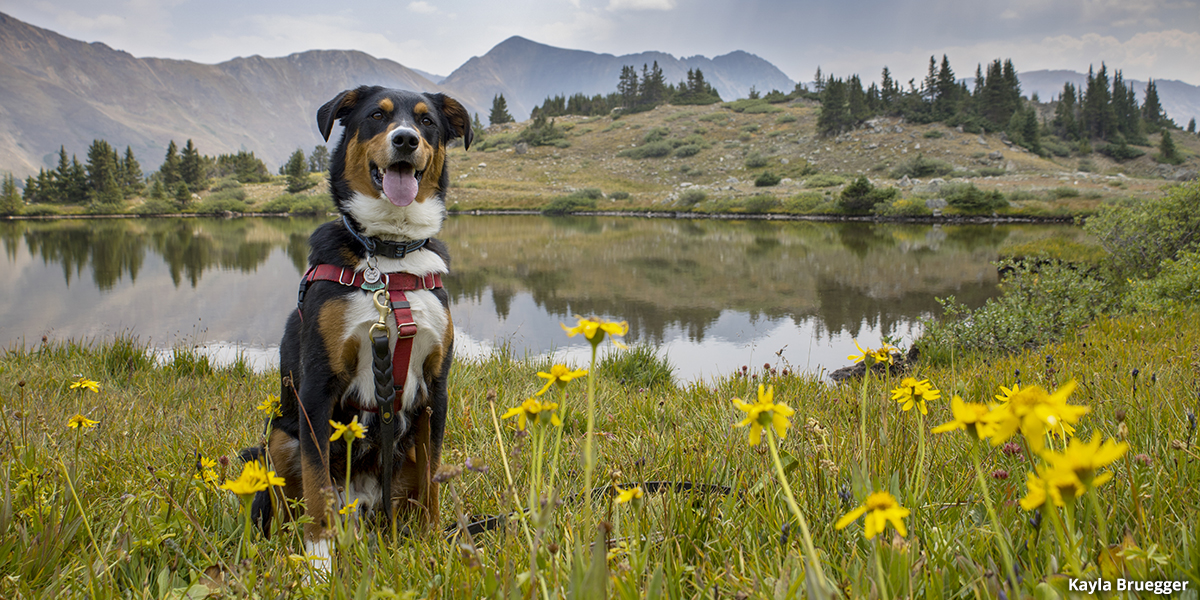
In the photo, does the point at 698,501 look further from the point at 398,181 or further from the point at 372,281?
the point at 398,181

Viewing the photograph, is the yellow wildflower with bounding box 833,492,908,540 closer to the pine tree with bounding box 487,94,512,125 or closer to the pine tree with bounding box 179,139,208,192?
the pine tree with bounding box 179,139,208,192

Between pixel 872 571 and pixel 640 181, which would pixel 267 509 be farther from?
pixel 640 181

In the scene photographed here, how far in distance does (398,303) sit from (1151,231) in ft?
32.8

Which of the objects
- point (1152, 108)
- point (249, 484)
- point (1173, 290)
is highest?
point (1152, 108)

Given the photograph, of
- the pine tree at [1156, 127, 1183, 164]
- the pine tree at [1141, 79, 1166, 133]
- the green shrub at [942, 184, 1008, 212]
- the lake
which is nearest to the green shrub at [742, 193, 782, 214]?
the green shrub at [942, 184, 1008, 212]

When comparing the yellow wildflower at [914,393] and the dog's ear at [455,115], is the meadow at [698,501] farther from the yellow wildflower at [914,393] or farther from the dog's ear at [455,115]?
the dog's ear at [455,115]

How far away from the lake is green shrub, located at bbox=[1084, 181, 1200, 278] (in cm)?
253

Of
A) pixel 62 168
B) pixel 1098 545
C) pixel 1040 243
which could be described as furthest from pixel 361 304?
pixel 62 168

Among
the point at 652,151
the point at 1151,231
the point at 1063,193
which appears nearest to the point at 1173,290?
the point at 1151,231

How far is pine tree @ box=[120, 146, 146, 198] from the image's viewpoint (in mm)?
55594

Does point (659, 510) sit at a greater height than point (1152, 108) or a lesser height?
lesser

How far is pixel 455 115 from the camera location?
2.97 meters

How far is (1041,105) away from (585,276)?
3993 inches

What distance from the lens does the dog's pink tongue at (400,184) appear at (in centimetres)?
229
